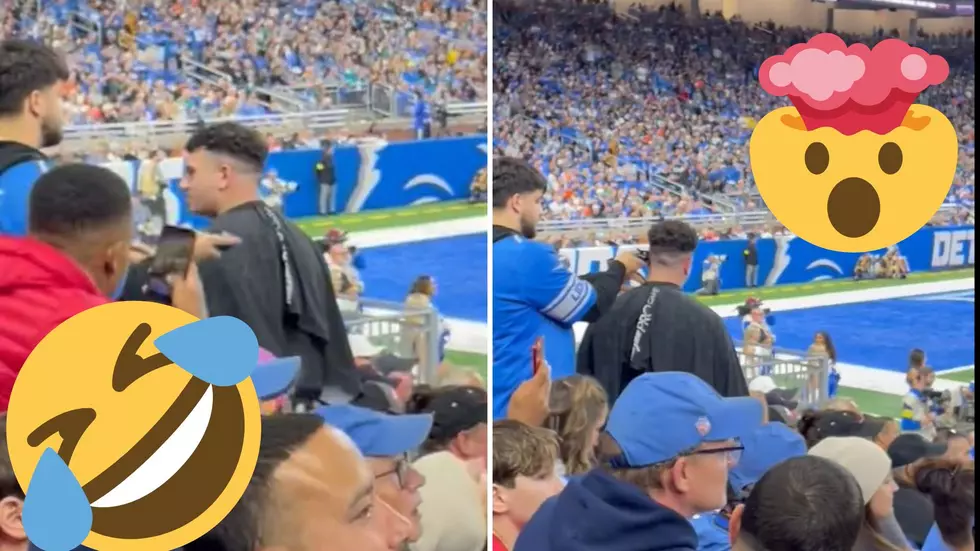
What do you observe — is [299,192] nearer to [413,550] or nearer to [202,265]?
[202,265]

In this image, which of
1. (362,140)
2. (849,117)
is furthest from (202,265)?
(849,117)

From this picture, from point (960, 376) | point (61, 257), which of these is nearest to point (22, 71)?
point (61, 257)

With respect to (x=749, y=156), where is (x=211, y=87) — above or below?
above

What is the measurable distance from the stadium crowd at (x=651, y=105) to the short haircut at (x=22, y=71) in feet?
3.68

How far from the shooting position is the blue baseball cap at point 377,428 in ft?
8.84

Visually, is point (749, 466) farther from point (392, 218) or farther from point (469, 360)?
point (392, 218)

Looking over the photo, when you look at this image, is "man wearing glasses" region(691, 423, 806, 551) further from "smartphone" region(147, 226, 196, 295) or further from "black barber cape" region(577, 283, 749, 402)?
"smartphone" region(147, 226, 196, 295)

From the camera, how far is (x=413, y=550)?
109 inches

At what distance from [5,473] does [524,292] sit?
129cm

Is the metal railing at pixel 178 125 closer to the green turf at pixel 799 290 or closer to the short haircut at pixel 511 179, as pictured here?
the short haircut at pixel 511 179

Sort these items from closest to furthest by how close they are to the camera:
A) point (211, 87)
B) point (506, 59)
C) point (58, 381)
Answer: point (58, 381) → point (211, 87) → point (506, 59)

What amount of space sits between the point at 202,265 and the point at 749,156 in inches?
56.7

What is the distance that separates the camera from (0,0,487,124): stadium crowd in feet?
8.39

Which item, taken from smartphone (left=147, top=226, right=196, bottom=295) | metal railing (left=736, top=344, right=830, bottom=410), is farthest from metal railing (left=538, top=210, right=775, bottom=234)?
smartphone (left=147, top=226, right=196, bottom=295)
